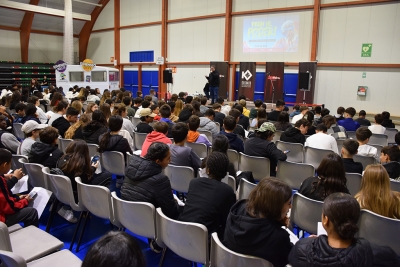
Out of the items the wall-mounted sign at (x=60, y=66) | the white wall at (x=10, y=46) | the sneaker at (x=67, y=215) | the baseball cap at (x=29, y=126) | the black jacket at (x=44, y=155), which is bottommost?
the sneaker at (x=67, y=215)

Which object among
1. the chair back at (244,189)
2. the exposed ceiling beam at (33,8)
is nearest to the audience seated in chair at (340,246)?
the chair back at (244,189)

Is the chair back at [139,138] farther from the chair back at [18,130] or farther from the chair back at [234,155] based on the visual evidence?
the chair back at [18,130]

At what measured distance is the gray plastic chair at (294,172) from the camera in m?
3.90

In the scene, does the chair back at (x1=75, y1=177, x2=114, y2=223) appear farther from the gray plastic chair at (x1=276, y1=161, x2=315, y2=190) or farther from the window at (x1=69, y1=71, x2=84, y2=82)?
the window at (x1=69, y1=71, x2=84, y2=82)

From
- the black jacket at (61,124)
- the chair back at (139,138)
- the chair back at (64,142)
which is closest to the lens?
the chair back at (64,142)

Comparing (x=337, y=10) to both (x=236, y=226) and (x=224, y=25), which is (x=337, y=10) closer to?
(x=224, y=25)

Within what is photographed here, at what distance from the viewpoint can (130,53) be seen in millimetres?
19562

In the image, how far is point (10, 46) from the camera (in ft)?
64.3

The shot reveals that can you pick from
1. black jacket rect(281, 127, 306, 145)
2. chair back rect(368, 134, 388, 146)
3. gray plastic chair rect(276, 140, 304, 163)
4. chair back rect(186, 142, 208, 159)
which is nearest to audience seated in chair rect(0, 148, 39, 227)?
chair back rect(186, 142, 208, 159)

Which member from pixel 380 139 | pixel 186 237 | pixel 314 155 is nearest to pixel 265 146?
pixel 314 155

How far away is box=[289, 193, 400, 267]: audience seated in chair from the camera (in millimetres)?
1592

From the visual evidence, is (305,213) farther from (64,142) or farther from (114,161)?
(64,142)

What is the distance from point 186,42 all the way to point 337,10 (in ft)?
25.0

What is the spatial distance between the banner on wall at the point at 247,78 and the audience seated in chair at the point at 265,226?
479 inches
